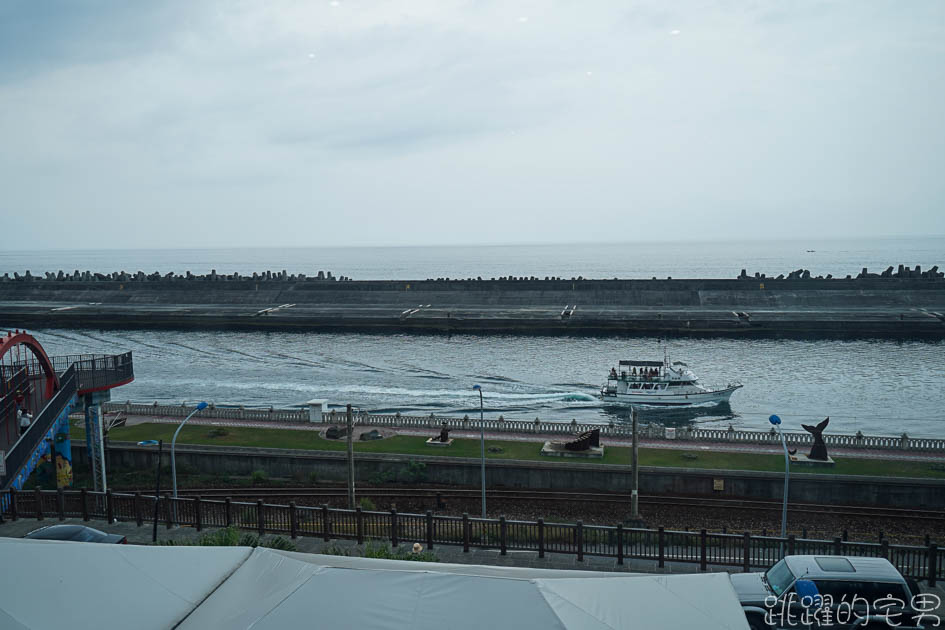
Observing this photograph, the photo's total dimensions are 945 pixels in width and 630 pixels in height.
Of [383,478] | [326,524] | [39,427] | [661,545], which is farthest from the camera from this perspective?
[383,478]

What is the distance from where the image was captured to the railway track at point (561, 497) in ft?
86.1

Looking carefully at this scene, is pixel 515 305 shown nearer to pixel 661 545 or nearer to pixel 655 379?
pixel 655 379

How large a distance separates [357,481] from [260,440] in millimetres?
7122

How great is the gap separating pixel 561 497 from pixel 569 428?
9015mm

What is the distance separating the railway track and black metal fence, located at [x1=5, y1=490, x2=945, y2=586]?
20.7 ft

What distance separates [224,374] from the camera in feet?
208

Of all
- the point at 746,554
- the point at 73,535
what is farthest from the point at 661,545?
the point at 73,535

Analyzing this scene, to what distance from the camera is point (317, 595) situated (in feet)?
26.1

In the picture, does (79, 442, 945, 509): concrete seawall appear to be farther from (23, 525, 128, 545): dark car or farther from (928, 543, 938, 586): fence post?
(23, 525, 128, 545): dark car

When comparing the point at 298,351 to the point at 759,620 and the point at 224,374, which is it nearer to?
the point at 224,374

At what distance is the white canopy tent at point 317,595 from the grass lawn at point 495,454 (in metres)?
21.8

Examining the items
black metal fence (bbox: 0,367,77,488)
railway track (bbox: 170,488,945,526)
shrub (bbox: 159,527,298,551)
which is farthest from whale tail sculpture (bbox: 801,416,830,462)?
black metal fence (bbox: 0,367,77,488)

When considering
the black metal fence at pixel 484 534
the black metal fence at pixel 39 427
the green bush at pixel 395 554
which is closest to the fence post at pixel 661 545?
the black metal fence at pixel 484 534

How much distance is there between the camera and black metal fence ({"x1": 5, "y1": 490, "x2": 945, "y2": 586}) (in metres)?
16.0
